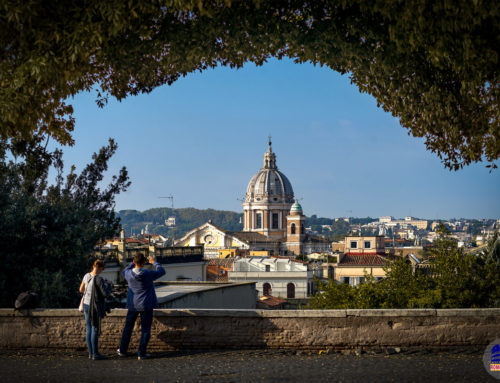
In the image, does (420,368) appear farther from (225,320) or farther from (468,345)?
(225,320)

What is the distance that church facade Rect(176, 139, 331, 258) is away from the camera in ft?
367

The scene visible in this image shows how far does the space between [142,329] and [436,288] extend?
471 centimetres

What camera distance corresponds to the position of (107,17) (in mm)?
5840

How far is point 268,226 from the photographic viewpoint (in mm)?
134125

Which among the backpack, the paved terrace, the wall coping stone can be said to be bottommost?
the paved terrace

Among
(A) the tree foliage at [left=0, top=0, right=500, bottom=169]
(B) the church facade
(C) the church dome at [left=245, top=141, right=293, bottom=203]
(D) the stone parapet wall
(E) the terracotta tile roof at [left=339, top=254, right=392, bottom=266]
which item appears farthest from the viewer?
(C) the church dome at [left=245, top=141, right=293, bottom=203]

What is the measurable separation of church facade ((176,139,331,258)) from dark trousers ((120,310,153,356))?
99245 mm

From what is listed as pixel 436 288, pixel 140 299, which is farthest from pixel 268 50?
pixel 436 288

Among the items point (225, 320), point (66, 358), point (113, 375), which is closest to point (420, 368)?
point (225, 320)

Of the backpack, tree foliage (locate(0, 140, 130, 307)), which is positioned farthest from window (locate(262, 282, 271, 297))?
the backpack

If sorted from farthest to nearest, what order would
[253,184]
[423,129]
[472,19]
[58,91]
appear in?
1. [253,184]
2. [423,129]
3. [58,91]
4. [472,19]

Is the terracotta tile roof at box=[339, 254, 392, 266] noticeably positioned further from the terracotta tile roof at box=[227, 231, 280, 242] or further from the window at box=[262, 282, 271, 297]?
the terracotta tile roof at box=[227, 231, 280, 242]

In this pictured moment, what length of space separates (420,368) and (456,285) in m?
3.42

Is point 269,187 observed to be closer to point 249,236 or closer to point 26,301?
point 249,236
